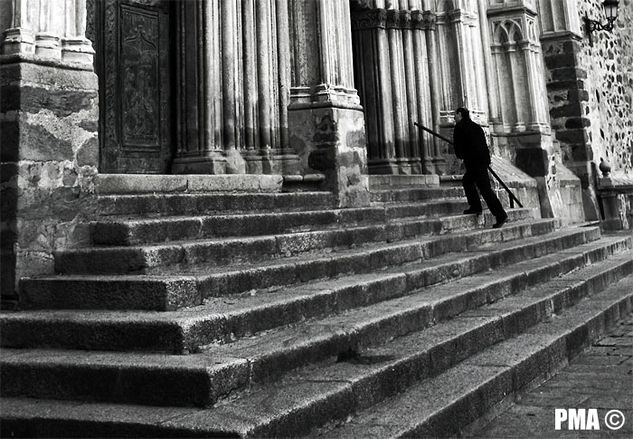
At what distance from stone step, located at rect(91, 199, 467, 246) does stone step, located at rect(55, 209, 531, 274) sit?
0.50 ft

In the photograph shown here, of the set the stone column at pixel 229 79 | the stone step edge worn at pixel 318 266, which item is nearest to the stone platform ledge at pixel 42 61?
the stone step edge worn at pixel 318 266

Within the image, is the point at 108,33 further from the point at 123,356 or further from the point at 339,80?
the point at 123,356

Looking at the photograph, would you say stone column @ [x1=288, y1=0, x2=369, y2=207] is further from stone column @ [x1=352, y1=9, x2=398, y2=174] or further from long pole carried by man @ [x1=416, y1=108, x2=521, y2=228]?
stone column @ [x1=352, y1=9, x2=398, y2=174]

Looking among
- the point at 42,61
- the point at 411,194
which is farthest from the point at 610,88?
the point at 42,61

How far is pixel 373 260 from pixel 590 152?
34.2 ft

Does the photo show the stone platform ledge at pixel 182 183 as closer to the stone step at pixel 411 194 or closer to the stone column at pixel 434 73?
the stone step at pixel 411 194

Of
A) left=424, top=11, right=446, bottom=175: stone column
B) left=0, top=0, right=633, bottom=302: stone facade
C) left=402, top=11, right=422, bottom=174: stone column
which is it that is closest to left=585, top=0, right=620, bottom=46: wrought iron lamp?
left=0, top=0, right=633, bottom=302: stone facade

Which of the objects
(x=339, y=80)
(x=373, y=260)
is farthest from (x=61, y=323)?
(x=339, y=80)

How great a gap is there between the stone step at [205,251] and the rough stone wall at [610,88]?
33.6ft

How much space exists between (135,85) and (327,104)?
2673 mm

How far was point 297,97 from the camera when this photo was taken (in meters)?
6.94

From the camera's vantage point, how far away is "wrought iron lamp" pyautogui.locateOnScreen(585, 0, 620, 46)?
1503cm

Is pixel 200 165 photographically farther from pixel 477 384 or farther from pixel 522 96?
pixel 522 96

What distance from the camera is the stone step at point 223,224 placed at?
13.9 ft
